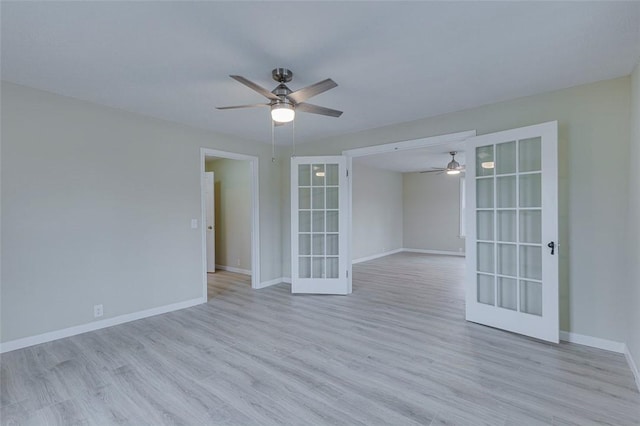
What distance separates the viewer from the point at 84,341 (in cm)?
303

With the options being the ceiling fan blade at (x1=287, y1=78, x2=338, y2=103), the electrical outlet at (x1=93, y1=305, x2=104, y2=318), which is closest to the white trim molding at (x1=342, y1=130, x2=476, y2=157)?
the ceiling fan blade at (x1=287, y1=78, x2=338, y2=103)

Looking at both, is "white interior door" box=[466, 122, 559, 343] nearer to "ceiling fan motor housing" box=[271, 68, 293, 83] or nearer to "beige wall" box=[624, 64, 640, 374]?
"beige wall" box=[624, 64, 640, 374]

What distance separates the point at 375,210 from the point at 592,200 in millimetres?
5660

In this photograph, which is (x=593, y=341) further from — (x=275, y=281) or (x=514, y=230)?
(x=275, y=281)

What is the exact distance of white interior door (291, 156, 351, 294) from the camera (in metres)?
4.73

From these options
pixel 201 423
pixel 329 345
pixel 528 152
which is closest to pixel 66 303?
pixel 201 423

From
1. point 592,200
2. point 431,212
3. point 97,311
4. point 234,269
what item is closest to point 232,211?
point 234,269

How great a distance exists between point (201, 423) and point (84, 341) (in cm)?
203

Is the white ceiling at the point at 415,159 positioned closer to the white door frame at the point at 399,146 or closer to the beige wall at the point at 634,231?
the white door frame at the point at 399,146

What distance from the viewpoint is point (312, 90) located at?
2.34 metres

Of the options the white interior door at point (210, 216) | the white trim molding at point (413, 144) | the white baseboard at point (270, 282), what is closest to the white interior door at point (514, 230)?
the white trim molding at point (413, 144)

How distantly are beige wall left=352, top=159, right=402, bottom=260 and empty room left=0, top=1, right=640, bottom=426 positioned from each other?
10.3 ft

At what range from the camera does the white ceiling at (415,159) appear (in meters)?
6.05

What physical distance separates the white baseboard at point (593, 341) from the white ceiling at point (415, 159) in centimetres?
353
